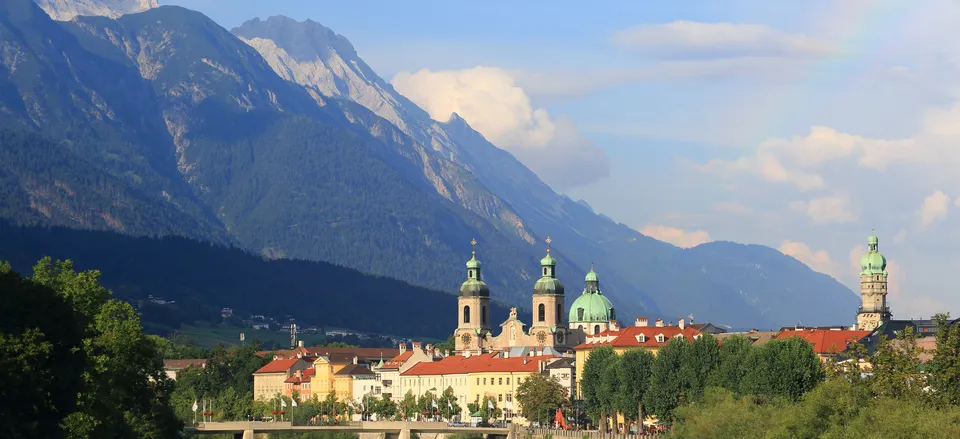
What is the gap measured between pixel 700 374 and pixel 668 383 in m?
4.41

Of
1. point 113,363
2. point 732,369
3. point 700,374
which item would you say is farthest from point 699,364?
point 113,363

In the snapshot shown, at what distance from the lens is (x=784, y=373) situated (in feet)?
519

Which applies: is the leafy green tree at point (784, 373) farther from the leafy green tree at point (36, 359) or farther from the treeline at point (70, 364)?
the leafy green tree at point (36, 359)

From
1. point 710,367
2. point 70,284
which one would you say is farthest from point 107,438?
point 710,367

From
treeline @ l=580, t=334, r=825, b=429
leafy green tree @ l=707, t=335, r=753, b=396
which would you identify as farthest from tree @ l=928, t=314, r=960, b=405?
leafy green tree @ l=707, t=335, r=753, b=396

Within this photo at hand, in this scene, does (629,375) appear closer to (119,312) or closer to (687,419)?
(687,419)

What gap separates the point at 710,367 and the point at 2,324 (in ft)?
352

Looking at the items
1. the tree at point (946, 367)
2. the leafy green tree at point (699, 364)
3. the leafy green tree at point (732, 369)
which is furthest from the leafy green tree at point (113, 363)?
the leafy green tree at point (699, 364)

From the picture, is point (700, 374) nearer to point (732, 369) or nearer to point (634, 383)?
point (732, 369)

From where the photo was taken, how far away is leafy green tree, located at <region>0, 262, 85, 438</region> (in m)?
75.6

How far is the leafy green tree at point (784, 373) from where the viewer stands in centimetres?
15800

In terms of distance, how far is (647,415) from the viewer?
188750 mm

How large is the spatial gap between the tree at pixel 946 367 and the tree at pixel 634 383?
Answer: 59.0 meters

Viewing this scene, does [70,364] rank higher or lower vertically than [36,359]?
lower
